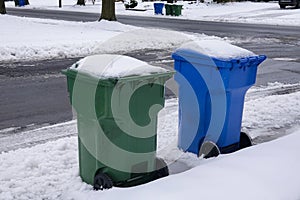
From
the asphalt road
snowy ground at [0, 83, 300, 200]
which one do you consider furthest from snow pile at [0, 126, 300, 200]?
the asphalt road

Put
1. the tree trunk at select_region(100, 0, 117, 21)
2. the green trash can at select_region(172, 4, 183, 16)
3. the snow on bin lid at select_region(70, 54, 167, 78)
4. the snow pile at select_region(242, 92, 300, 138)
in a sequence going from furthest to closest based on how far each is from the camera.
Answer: the green trash can at select_region(172, 4, 183, 16)
the tree trunk at select_region(100, 0, 117, 21)
the snow pile at select_region(242, 92, 300, 138)
the snow on bin lid at select_region(70, 54, 167, 78)

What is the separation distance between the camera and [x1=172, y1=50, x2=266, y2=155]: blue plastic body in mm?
3939

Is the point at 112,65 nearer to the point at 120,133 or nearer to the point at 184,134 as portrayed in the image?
the point at 120,133

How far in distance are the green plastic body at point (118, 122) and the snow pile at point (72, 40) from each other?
8.01 metres

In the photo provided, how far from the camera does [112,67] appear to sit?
329 cm

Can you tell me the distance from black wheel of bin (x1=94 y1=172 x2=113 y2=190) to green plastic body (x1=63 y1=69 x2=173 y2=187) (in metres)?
0.04

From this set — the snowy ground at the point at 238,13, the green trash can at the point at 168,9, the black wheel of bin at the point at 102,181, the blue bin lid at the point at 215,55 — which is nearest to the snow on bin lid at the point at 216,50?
the blue bin lid at the point at 215,55

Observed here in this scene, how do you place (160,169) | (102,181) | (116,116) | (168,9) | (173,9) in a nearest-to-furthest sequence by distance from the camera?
(116,116) < (102,181) < (160,169) < (173,9) < (168,9)

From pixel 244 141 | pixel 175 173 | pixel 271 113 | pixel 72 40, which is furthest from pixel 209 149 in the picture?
pixel 72 40

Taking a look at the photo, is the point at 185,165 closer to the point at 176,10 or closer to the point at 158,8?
the point at 176,10

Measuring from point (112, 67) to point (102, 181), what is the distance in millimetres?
1001

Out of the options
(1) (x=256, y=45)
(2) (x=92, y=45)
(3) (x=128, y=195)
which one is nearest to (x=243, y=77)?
(3) (x=128, y=195)

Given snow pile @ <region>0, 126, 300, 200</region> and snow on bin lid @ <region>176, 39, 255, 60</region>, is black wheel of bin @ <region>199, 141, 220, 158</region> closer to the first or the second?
snow pile @ <region>0, 126, 300, 200</region>

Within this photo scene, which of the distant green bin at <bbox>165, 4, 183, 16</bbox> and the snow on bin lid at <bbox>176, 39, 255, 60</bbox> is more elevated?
the snow on bin lid at <bbox>176, 39, 255, 60</bbox>
